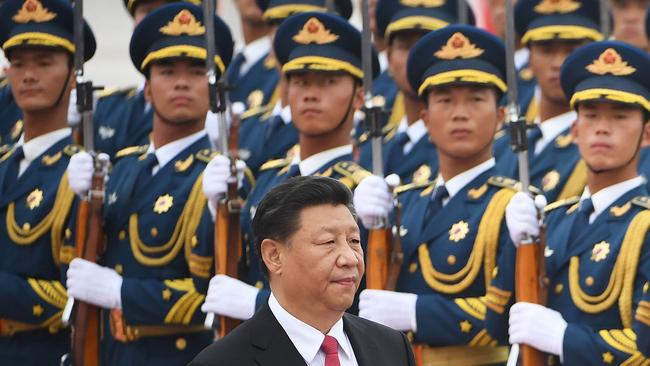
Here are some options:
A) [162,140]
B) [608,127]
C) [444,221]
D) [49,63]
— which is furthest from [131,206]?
[608,127]

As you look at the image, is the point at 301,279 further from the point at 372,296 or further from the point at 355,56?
the point at 355,56

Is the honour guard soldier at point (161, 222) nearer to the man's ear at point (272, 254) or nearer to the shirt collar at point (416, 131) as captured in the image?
the shirt collar at point (416, 131)

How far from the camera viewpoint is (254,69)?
10641mm

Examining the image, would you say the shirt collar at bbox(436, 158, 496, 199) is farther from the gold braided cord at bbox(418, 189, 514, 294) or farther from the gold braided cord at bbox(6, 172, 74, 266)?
the gold braided cord at bbox(6, 172, 74, 266)

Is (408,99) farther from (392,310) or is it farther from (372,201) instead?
(392,310)

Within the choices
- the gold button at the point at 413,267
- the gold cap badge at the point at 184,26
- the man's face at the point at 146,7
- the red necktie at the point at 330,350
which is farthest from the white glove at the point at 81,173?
the red necktie at the point at 330,350

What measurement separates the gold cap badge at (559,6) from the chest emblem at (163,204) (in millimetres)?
2518

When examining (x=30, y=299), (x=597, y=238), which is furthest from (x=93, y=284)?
(x=597, y=238)

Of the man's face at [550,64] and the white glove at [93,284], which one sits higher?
the man's face at [550,64]

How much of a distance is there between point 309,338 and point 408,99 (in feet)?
15.3

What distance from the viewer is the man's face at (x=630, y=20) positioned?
967 cm

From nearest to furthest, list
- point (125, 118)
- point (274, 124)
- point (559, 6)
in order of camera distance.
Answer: point (559, 6) < point (274, 124) < point (125, 118)

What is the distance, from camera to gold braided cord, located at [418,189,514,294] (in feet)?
23.4

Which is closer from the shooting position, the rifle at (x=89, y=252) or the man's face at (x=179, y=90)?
the rifle at (x=89, y=252)
